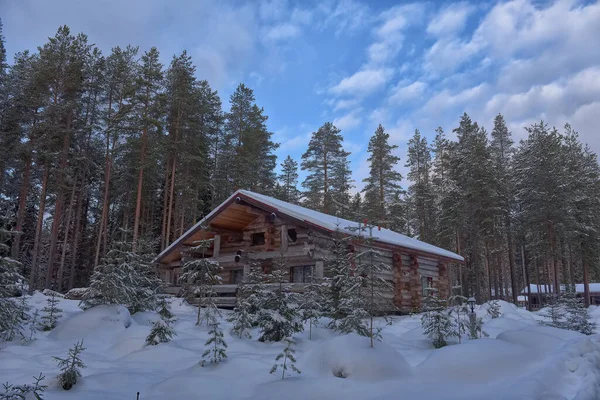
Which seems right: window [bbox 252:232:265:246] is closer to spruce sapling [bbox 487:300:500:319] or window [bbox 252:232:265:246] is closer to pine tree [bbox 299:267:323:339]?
pine tree [bbox 299:267:323:339]

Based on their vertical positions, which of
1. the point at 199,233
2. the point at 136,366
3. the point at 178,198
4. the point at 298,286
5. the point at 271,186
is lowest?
the point at 136,366

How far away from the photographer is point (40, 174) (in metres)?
28.7

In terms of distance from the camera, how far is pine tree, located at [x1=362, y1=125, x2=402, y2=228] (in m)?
38.8

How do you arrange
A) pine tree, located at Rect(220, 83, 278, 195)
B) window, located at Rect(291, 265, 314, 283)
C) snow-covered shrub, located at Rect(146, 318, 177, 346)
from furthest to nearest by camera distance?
pine tree, located at Rect(220, 83, 278, 195)
window, located at Rect(291, 265, 314, 283)
snow-covered shrub, located at Rect(146, 318, 177, 346)

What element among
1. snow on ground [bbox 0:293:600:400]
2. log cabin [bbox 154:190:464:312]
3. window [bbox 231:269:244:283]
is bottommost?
snow on ground [bbox 0:293:600:400]

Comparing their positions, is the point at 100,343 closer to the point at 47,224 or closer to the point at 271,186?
the point at 271,186

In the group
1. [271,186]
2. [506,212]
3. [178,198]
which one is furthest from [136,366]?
[506,212]

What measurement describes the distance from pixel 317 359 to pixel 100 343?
5.26 m

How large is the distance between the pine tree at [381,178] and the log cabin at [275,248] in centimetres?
1699

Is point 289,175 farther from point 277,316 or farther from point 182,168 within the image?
point 277,316

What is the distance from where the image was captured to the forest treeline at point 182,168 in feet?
83.4

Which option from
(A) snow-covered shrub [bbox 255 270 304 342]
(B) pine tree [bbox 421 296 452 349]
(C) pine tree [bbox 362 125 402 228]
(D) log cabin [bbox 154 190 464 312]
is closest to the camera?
(A) snow-covered shrub [bbox 255 270 304 342]

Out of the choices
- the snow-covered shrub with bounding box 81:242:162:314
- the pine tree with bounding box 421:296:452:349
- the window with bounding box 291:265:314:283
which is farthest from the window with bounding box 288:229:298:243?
the pine tree with bounding box 421:296:452:349

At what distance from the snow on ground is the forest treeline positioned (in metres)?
15.1
